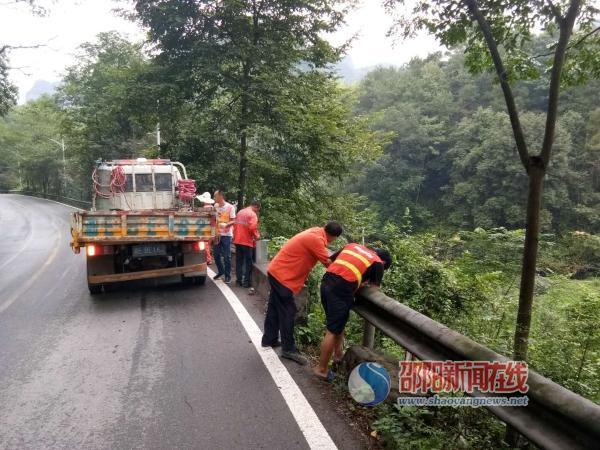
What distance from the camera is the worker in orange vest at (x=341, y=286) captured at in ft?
13.4

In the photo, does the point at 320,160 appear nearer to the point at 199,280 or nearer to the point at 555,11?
the point at 199,280

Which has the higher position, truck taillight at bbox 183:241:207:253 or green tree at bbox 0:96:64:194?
green tree at bbox 0:96:64:194

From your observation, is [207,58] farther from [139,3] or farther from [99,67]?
[99,67]

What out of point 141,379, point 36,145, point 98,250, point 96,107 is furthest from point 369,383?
point 36,145

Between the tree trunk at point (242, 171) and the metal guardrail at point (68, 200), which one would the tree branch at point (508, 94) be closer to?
the tree trunk at point (242, 171)

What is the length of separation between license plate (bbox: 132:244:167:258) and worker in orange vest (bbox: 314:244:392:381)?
4.45 metres

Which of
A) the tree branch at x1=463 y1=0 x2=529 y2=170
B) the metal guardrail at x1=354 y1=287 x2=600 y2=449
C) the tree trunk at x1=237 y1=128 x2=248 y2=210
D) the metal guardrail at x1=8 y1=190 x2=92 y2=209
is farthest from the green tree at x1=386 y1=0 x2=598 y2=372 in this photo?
the metal guardrail at x1=8 y1=190 x2=92 y2=209

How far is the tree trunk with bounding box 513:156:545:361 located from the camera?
3.65 meters

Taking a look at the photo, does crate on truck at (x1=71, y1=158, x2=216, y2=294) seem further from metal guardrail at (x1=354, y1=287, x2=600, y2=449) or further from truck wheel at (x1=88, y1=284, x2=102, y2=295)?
metal guardrail at (x1=354, y1=287, x2=600, y2=449)

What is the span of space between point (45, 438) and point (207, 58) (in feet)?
36.1

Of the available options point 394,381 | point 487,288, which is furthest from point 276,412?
point 487,288

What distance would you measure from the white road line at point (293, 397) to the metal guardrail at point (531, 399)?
943mm

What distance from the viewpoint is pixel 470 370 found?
2.85m

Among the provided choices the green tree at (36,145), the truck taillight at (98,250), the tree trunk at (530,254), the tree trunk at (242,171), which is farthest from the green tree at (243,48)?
the green tree at (36,145)
